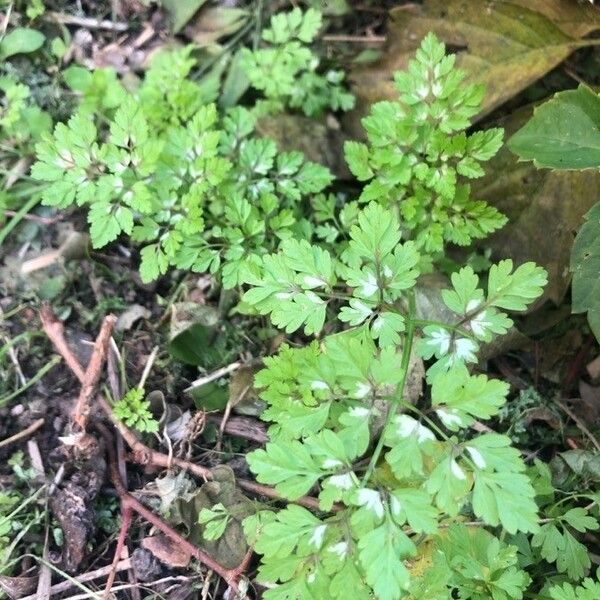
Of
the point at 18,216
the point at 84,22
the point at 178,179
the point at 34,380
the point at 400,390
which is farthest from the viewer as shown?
the point at 84,22

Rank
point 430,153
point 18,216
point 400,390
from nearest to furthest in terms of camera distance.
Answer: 1. point 400,390
2. point 430,153
3. point 18,216

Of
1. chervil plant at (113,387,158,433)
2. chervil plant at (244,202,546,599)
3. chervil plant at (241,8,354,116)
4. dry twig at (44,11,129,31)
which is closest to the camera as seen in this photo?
chervil plant at (244,202,546,599)

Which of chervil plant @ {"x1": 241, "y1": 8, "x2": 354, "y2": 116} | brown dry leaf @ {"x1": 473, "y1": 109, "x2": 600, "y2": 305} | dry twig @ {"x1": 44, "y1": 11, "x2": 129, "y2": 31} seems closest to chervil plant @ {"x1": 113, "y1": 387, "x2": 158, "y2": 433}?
chervil plant @ {"x1": 241, "y1": 8, "x2": 354, "y2": 116}

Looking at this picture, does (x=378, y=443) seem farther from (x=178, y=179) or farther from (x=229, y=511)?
(x=178, y=179)

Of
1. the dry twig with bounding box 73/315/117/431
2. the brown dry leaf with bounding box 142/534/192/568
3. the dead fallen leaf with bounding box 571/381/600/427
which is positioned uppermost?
the dry twig with bounding box 73/315/117/431

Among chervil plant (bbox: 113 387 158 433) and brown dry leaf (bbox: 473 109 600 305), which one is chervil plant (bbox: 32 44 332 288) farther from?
brown dry leaf (bbox: 473 109 600 305)

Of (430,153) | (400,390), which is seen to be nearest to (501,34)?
(430,153)

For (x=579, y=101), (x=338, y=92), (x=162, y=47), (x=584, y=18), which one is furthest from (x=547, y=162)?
(x=162, y=47)

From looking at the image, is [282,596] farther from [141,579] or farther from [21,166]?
[21,166]
